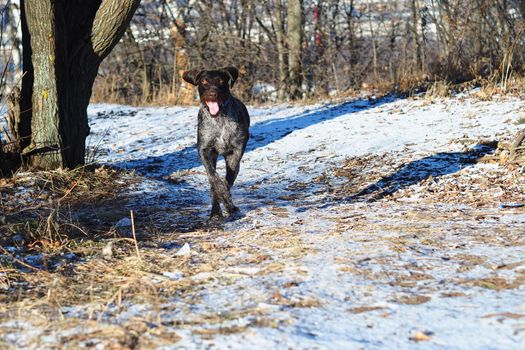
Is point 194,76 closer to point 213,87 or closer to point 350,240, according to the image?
point 213,87

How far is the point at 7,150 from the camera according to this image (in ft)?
24.7

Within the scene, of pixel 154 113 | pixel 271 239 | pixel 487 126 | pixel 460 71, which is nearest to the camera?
pixel 271 239

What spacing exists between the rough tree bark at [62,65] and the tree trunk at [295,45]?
10089 millimetres

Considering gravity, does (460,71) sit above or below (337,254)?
above

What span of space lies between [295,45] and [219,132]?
11.6m

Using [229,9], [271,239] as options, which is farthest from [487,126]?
[229,9]

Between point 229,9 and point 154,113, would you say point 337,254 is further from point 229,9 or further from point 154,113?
point 229,9

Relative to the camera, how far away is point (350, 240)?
4191 mm

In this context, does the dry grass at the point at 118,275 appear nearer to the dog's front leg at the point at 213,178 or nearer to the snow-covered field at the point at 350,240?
the snow-covered field at the point at 350,240

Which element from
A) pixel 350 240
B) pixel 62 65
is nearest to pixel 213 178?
→ pixel 350 240

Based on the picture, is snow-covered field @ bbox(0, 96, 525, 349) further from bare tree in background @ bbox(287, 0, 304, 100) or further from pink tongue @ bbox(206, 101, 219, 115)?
bare tree in background @ bbox(287, 0, 304, 100)

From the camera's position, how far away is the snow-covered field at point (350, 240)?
2.63 meters

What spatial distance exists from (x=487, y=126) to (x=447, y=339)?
6.53m

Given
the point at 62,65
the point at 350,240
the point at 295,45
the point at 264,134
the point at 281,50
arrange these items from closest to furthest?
1. the point at 350,240
2. the point at 62,65
3. the point at 264,134
4. the point at 295,45
5. the point at 281,50
